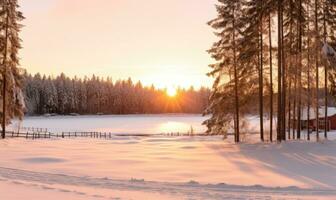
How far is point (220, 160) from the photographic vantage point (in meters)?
24.8

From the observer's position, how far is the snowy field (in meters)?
13.9

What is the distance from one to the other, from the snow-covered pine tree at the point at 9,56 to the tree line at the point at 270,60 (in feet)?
59.6

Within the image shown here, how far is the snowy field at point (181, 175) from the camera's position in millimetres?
13859

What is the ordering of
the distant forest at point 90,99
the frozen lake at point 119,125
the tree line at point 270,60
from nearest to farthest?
the tree line at point 270,60 < the frozen lake at point 119,125 < the distant forest at point 90,99

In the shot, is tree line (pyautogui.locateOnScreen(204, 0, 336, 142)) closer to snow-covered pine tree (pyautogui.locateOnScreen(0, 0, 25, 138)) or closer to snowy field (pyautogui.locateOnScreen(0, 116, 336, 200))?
snowy field (pyautogui.locateOnScreen(0, 116, 336, 200))

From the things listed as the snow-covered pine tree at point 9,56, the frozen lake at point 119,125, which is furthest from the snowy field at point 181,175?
the frozen lake at point 119,125

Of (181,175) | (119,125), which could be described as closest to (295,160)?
(181,175)

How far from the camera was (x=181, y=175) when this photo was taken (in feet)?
61.9

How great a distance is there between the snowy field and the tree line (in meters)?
5.08

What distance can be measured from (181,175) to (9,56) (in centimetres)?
2671

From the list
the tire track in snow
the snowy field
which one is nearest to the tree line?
the snowy field

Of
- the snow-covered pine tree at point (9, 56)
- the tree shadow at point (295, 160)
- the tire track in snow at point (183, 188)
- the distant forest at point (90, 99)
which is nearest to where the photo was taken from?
the tire track in snow at point (183, 188)

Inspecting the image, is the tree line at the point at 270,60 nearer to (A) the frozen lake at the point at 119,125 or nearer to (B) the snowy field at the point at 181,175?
(B) the snowy field at the point at 181,175

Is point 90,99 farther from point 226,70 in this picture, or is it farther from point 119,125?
point 226,70
